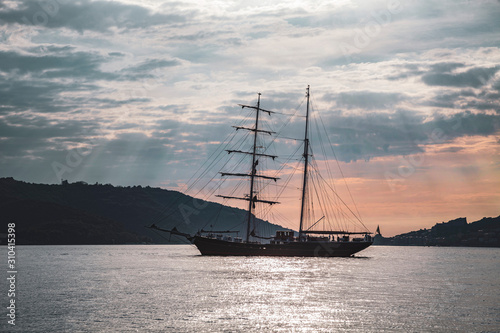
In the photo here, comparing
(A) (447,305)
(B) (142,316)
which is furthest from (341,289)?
(B) (142,316)

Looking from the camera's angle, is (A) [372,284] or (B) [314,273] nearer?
(A) [372,284]

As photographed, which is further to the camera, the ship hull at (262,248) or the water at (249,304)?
the ship hull at (262,248)

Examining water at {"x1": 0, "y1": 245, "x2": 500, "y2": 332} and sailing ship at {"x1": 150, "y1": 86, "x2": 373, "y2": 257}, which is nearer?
water at {"x1": 0, "y1": 245, "x2": 500, "y2": 332}

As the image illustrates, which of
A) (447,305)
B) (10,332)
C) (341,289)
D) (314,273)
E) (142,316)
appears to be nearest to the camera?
(10,332)

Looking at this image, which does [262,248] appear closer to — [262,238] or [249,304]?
[262,238]

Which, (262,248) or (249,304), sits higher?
(262,248)

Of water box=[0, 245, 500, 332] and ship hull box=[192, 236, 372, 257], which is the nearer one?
water box=[0, 245, 500, 332]

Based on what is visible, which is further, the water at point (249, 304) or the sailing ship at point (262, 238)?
the sailing ship at point (262, 238)

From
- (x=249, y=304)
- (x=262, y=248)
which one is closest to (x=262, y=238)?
(x=262, y=248)

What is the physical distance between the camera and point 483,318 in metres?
44.0

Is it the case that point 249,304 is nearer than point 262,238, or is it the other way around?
point 249,304

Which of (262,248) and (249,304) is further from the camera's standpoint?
(262,248)

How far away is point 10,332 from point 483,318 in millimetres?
36031

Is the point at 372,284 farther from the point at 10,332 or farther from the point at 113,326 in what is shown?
the point at 10,332
